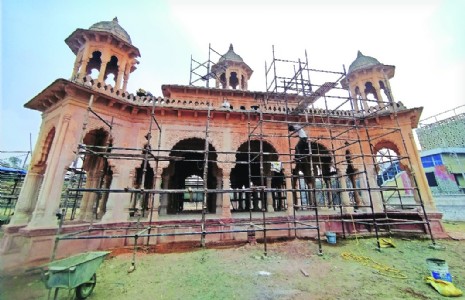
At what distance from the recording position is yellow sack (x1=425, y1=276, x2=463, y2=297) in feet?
14.8

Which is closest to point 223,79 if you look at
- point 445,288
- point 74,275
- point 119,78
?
point 119,78

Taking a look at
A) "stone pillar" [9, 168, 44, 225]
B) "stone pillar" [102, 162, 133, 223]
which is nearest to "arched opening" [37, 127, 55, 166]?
"stone pillar" [9, 168, 44, 225]

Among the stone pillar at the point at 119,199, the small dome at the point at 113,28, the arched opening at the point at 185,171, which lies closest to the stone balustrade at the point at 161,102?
the arched opening at the point at 185,171

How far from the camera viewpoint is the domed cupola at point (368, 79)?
1352 centimetres

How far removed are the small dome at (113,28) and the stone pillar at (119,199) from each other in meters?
7.33

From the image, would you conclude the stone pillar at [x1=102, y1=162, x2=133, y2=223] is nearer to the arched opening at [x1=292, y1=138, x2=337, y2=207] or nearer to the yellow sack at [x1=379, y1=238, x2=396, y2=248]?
the arched opening at [x1=292, y1=138, x2=337, y2=207]

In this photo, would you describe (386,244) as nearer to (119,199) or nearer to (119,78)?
(119,199)

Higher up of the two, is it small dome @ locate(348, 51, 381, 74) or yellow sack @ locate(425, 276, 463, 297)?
small dome @ locate(348, 51, 381, 74)

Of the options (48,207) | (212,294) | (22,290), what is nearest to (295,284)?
(212,294)

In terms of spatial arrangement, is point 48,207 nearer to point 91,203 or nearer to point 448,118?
point 91,203

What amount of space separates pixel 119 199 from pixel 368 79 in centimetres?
1739

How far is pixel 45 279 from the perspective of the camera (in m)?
3.99

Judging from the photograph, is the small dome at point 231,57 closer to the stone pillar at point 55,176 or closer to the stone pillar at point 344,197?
the stone pillar at point 344,197

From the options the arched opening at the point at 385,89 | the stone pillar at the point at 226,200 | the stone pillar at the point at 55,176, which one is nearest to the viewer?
the stone pillar at the point at 55,176
